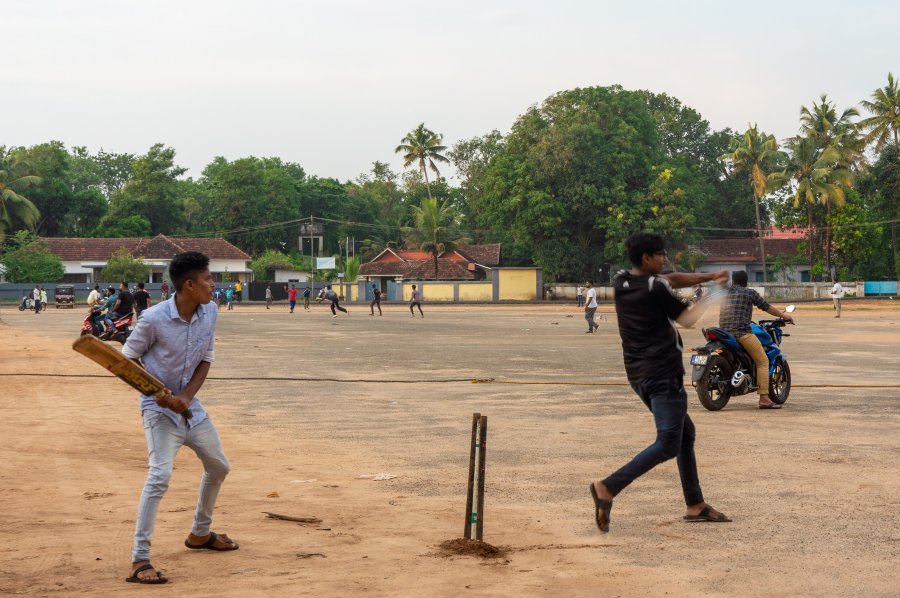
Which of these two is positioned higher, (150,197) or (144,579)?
(150,197)

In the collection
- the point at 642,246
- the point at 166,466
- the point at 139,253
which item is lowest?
the point at 166,466

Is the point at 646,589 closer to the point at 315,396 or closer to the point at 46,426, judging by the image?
the point at 46,426

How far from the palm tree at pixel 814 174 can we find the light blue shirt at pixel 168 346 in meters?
67.0

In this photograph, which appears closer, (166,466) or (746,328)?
(166,466)

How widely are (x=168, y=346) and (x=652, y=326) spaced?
9.49ft

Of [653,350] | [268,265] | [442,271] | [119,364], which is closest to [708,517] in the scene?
[653,350]

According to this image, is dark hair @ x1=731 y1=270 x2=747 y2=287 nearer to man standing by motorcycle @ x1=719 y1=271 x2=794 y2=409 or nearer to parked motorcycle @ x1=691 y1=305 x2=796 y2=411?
man standing by motorcycle @ x1=719 y1=271 x2=794 y2=409

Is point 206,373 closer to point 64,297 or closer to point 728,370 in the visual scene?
point 728,370

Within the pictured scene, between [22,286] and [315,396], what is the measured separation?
221ft

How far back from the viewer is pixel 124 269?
78.9 metres

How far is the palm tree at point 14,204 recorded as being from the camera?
3307 inches

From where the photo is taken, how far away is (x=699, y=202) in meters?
75.9

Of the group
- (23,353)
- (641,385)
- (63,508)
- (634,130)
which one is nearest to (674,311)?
(641,385)

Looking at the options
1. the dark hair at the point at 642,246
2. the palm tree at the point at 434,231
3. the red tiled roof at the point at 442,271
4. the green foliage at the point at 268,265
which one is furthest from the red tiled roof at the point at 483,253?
the dark hair at the point at 642,246
